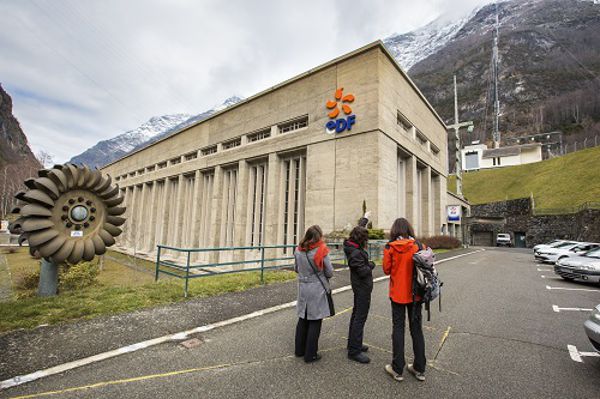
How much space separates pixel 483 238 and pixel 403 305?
50313 millimetres

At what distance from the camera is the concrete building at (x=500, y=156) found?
63.6 metres

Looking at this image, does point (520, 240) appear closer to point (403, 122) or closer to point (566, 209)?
point (566, 209)

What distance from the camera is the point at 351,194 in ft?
56.7

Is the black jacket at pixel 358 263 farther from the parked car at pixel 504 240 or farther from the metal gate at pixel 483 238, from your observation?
the metal gate at pixel 483 238

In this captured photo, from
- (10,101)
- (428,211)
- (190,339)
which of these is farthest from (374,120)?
(10,101)

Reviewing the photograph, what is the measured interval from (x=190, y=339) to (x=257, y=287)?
11.2 ft

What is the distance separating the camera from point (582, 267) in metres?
9.52

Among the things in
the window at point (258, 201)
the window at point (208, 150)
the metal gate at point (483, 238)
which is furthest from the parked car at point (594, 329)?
the metal gate at point (483, 238)

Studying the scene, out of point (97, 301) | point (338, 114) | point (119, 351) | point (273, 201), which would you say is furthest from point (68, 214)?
point (338, 114)

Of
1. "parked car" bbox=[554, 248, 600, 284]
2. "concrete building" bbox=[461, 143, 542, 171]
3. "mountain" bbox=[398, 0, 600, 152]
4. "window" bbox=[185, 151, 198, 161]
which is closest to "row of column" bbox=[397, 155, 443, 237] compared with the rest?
"parked car" bbox=[554, 248, 600, 284]

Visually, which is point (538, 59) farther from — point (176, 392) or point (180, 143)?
point (176, 392)

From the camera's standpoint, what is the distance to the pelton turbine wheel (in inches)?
215

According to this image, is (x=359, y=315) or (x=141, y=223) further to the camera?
(x=141, y=223)

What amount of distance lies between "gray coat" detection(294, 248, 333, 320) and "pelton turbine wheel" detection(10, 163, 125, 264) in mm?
4853
